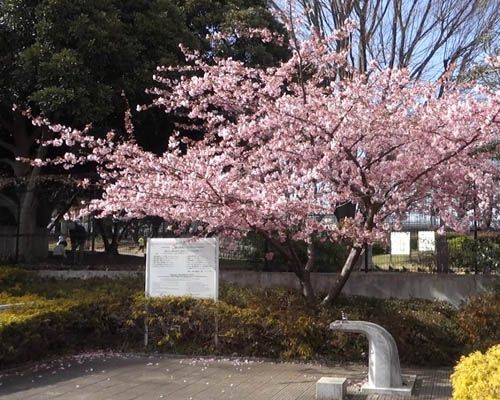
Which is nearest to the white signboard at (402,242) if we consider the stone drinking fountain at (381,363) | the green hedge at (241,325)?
the green hedge at (241,325)

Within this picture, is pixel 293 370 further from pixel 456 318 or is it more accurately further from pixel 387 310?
pixel 456 318

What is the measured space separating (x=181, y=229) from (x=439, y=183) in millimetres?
4078

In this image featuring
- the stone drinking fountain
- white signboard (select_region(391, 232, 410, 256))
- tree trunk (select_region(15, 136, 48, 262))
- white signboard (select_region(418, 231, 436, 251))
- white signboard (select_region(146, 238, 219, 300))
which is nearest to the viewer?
the stone drinking fountain

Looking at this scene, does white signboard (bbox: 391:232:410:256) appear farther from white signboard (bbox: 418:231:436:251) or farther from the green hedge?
the green hedge

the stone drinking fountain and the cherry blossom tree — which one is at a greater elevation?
the cherry blossom tree

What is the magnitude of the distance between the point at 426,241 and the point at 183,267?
548 centimetres

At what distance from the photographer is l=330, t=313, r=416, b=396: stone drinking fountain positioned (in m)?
7.38

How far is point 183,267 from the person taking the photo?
10078 millimetres

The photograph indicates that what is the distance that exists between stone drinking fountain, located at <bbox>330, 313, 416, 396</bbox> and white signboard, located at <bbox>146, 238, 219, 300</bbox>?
285 cm

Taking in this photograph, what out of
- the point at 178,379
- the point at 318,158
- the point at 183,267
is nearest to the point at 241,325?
the point at 183,267

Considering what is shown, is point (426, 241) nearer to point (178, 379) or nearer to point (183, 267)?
point (183, 267)

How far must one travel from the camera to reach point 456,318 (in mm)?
9289

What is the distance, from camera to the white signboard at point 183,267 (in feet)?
32.4

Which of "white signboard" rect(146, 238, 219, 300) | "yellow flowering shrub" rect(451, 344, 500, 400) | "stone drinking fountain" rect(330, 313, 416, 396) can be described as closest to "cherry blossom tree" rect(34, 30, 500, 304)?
"white signboard" rect(146, 238, 219, 300)
